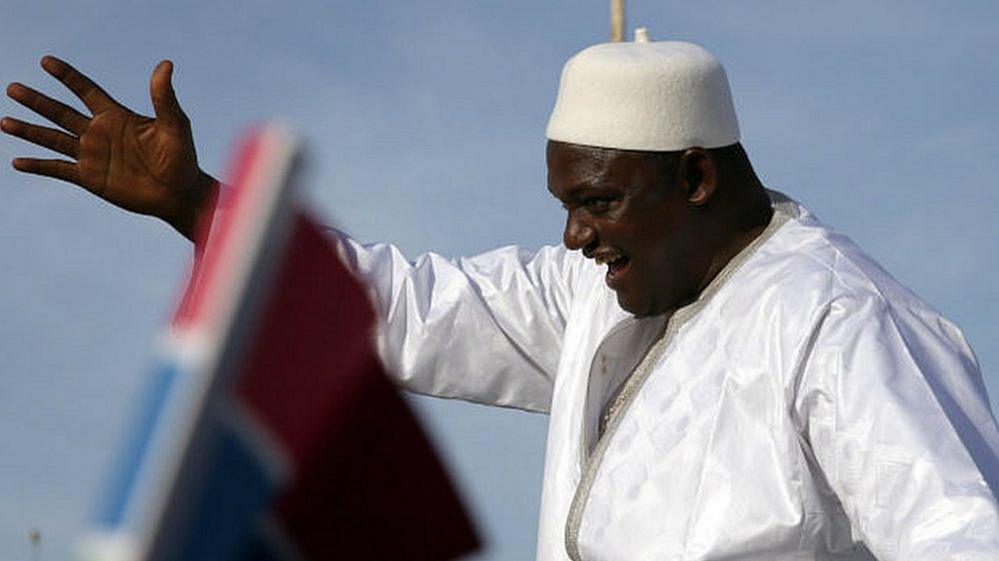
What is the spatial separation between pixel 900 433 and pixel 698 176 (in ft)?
3.08

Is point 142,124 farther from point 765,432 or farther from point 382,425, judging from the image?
point 382,425

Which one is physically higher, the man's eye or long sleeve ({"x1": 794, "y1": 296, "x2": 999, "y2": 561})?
the man's eye

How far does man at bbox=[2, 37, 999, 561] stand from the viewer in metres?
4.93

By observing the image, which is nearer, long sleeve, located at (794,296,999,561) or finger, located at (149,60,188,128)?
long sleeve, located at (794,296,999,561)

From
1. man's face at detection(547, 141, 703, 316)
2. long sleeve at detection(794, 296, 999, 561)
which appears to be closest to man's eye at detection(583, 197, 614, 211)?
man's face at detection(547, 141, 703, 316)

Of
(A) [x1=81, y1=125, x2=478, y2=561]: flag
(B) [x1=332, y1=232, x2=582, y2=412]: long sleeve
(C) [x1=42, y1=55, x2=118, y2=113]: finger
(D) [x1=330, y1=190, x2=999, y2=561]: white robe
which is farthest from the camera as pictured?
(B) [x1=332, y1=232, x2=582, y2=412]: long sleeve

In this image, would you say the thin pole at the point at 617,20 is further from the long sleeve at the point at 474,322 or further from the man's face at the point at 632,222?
the man's face at the point at 632,222

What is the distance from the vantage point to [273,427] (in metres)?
1.89

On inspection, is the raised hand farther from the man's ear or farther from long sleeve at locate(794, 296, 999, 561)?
long sleeve at locate(794, 296, 999, 561)

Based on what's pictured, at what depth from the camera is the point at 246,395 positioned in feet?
6.09

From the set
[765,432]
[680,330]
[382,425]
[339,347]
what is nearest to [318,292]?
[339,347]

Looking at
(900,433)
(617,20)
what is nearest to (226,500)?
(900,433)

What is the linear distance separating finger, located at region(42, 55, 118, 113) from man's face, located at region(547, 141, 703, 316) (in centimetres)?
134

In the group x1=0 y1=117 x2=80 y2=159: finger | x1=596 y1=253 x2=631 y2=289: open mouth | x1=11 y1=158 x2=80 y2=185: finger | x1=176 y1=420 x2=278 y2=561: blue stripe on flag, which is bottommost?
x1=596 y1=253 x2=631 y2=289: open mouth
